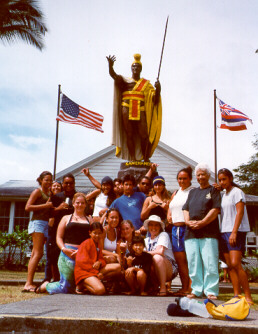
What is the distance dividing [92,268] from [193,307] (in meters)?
2.03

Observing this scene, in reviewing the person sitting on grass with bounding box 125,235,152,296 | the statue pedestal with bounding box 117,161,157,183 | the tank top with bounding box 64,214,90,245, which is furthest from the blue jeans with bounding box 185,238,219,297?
the statue pedestal with bounding box 117,161,157,183

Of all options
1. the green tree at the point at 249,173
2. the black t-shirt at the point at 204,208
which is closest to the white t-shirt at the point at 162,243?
the black t-shirt at the point at 204,208

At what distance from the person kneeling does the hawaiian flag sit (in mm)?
10013

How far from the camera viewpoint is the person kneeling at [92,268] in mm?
5199

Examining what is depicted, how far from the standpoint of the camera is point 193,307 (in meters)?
3.54

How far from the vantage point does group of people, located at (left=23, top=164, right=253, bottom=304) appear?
17.2 feet

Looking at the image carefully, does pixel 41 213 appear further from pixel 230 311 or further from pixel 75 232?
pixel 230 311

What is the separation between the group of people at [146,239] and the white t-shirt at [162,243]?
0.04 ft

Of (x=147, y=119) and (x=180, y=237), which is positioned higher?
(x=147, y=119)

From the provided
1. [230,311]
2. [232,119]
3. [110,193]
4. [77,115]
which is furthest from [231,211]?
[77,115]

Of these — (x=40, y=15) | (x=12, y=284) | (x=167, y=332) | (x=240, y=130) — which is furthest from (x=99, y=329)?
(x=40, y=15)

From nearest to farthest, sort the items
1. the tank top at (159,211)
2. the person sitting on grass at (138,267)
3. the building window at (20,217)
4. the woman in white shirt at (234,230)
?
the woman in white shirt at (234,230), the person sitting on grass at (138,267), the tank top at (159,211), the building window at (20,217)

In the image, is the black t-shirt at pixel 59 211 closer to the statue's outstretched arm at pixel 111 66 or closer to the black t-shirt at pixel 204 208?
the black t-shirt at pixel 204 208

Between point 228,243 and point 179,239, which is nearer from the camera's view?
point 228,243
